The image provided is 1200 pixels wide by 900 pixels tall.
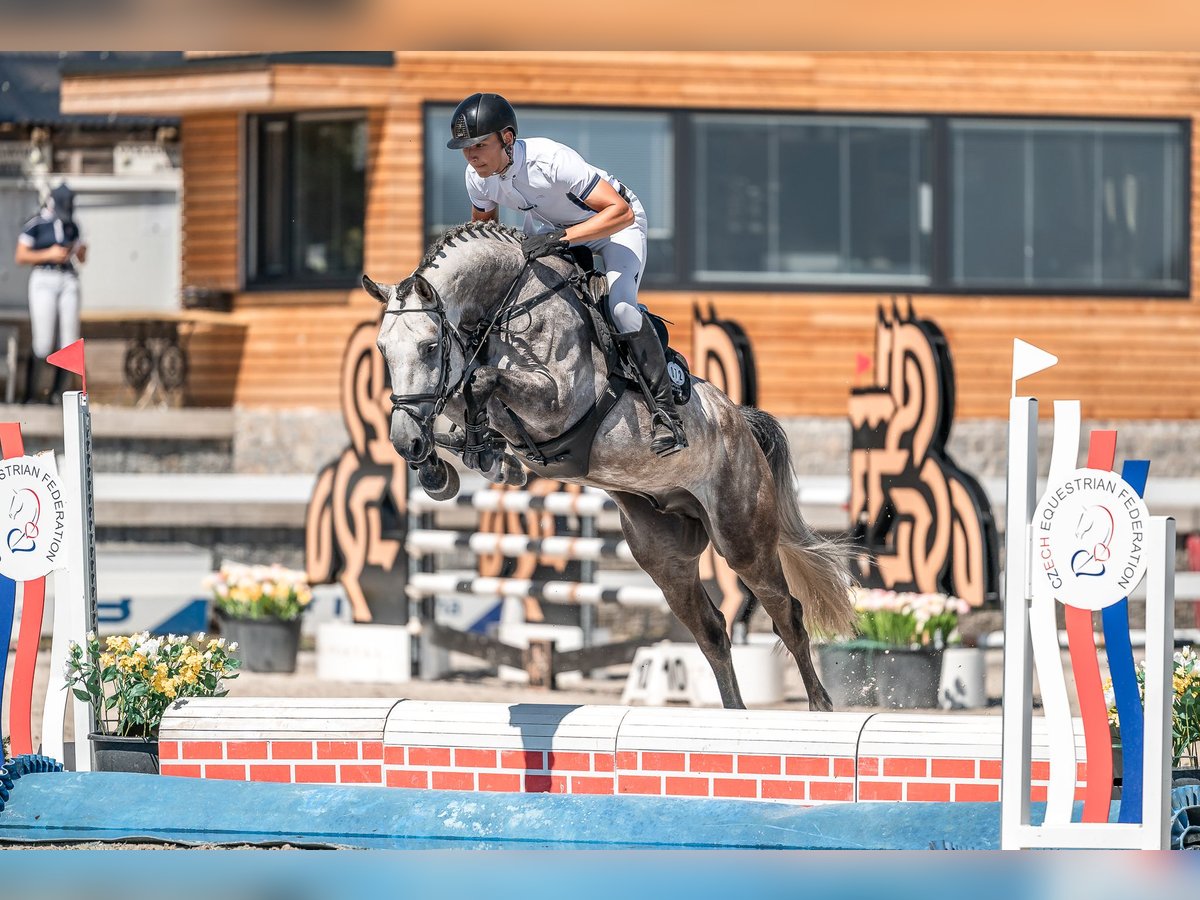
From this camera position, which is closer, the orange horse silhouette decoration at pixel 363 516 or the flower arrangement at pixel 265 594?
the orange horse silhouette decoration at pixel 363 516

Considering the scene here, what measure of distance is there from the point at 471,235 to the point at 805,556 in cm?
161

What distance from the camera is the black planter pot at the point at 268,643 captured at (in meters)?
9.11

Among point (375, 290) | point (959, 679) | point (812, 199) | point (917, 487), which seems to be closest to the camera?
point (375, 290)

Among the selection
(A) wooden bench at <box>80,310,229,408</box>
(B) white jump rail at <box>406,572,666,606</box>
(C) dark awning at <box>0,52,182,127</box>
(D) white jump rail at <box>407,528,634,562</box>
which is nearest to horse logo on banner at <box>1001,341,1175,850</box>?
(D) white jump rail at <box>407,528,634,562</box>

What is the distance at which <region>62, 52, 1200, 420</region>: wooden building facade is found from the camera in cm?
1191

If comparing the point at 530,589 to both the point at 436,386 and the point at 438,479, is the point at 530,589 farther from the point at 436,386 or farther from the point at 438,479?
the point at 436,386

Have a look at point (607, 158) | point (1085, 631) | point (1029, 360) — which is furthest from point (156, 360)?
point (1085, 631)

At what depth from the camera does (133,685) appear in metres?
4.96

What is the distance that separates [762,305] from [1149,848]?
27.6 ft

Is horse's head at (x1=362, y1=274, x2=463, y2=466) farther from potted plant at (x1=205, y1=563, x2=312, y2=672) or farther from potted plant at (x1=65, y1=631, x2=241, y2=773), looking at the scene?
potted plant at (x1=205, y1=563, x2=312, y2=672)

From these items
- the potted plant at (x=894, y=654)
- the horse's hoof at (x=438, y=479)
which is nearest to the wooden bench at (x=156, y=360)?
the potted plant at (x=894, y=654)

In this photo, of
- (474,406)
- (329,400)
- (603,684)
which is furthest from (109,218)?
(474,406)

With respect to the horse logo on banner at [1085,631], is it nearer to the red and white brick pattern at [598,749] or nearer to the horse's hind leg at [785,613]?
the red and white brick pattern at [598,749]

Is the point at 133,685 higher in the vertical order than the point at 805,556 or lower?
lower
